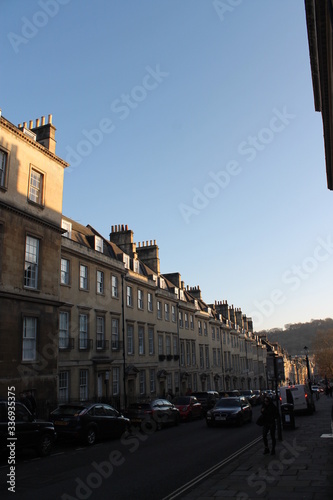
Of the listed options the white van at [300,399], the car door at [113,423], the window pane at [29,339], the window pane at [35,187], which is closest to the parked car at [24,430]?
the car door at [113,423]

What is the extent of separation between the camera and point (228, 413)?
21.9 meters

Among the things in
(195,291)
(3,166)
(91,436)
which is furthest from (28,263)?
(195,291)

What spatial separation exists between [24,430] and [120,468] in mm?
3553

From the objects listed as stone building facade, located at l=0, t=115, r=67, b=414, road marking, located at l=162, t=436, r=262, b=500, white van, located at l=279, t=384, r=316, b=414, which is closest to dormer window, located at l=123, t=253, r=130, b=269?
stone building facade, located at l=0, t=115, r=67, b=414

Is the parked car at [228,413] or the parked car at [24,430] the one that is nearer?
the parked car at [24,430]

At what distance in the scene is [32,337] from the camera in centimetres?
2147

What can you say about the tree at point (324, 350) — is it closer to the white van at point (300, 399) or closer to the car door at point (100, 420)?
the white van at point (300, 399)

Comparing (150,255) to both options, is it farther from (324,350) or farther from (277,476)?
(324,350)

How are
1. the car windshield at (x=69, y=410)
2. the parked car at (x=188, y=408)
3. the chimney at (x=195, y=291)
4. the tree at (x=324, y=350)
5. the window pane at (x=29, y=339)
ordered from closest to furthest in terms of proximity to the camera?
the car windshield at (x=69, y=410) → the window pane at (x=29, y=339) → the parked car at (x=188, y=408) → the chimney at (x=195, y=291) → the tree at (x=324, y=350)

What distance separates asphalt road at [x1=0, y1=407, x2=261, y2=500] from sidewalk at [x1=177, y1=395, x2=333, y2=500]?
0.78 m

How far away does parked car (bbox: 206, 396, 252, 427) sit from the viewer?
71.7 ft

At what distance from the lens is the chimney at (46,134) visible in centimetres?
2532

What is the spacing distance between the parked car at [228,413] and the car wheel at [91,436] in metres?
7.57

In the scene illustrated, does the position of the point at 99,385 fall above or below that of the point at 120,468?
above
